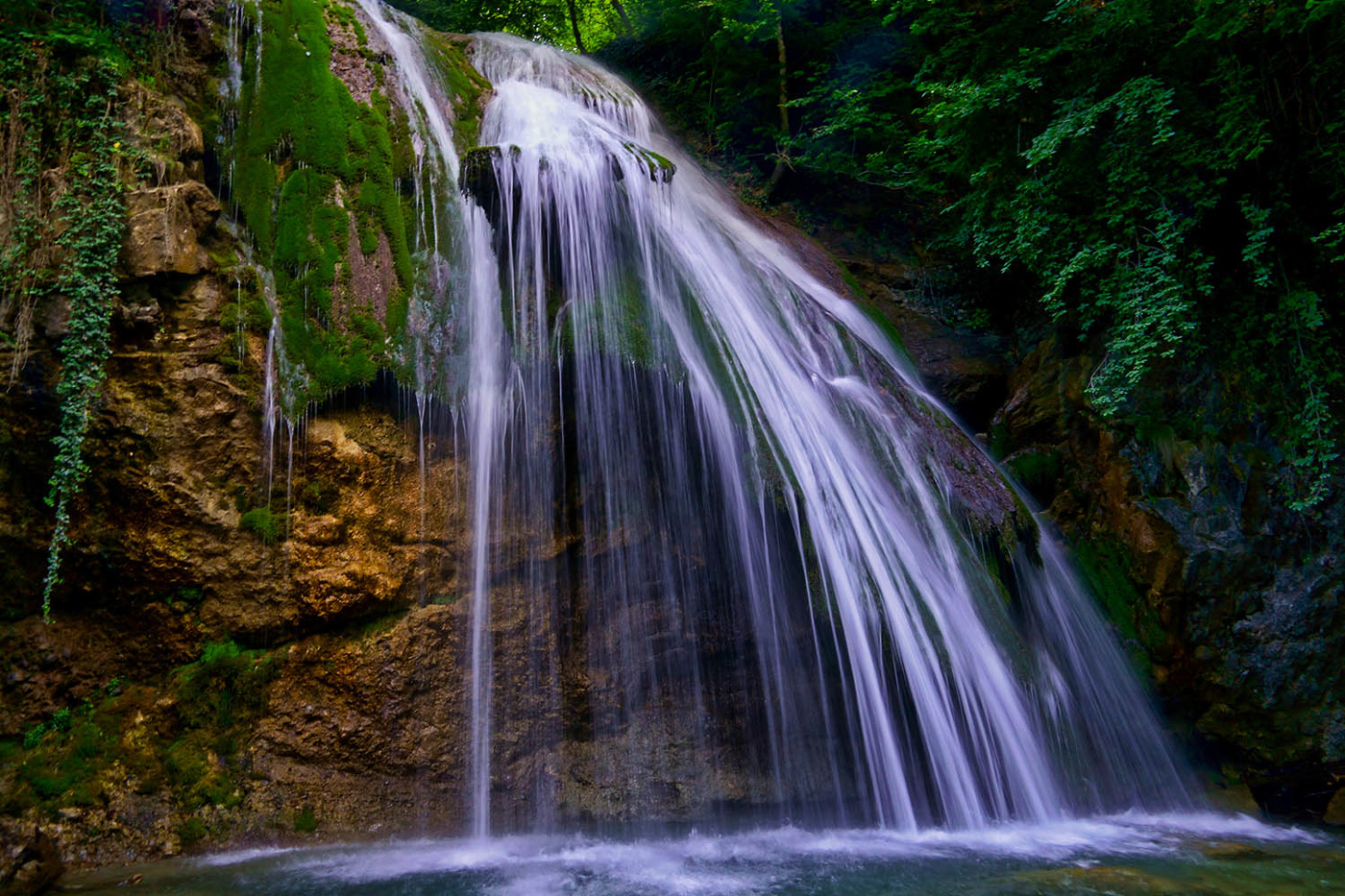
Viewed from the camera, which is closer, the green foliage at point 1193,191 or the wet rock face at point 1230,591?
the wet rock face at point 1230,591

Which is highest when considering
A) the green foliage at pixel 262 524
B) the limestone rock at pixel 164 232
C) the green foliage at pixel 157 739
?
the limestone rock at pixel 164 232

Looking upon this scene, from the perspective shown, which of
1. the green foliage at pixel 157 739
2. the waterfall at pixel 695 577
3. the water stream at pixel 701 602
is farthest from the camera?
the waterfall at pixel 695 577

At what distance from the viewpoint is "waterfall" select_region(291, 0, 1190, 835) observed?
5.39 m

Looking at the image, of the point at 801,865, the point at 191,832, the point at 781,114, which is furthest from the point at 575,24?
the point at 801,865

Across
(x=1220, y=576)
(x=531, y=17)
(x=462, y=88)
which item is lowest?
(x=1220, y=576)

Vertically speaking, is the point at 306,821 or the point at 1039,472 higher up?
the point at 1039,472

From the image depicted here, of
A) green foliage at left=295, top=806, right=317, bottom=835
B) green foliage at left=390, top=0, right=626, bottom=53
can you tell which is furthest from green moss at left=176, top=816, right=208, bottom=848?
green foliage at left=390, top=0, right=626, bottom=53

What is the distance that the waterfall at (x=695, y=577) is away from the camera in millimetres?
5387

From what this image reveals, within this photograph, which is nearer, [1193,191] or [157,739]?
[157,739]

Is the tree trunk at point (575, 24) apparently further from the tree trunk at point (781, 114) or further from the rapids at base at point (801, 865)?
the rapids at base at point (801, 865)

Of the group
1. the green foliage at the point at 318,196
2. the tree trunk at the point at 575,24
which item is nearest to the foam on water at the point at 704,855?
the green foliage at the point at 318,196

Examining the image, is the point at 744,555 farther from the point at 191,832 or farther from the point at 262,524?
the point at 191,832

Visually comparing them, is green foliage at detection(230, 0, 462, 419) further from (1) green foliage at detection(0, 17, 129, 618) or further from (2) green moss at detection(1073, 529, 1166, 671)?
(2) green moss at detection(1073, 529, 1166, 671)

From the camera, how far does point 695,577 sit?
576 cm
